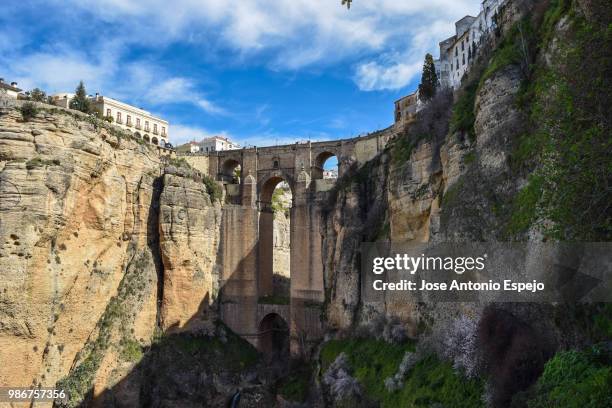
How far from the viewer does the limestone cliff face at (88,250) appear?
971 inches

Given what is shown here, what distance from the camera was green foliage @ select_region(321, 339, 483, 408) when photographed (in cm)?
1338

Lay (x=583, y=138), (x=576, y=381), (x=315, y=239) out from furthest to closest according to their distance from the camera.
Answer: (x=315, y=239) < (x=576, y=381) < (x=583, y=138)

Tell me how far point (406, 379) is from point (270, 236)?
20.1m

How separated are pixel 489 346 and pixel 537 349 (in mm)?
1584

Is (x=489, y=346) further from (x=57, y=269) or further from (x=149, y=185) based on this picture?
→ (x=149, y=185)

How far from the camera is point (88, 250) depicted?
91.5ft

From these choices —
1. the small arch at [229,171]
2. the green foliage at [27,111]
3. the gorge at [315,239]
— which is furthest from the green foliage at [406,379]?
the green foliage at [27,111]

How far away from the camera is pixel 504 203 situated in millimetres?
13711

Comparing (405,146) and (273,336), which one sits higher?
(405,146)

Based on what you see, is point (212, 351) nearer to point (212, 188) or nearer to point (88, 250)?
point (88, 250)

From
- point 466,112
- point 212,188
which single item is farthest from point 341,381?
point 212,188

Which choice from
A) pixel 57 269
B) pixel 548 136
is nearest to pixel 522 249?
pixel 548 136

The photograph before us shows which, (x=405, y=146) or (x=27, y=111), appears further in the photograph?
(x=27, y=111)

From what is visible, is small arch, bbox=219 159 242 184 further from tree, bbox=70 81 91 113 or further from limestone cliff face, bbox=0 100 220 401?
tree, bbox=70 81 91 113
